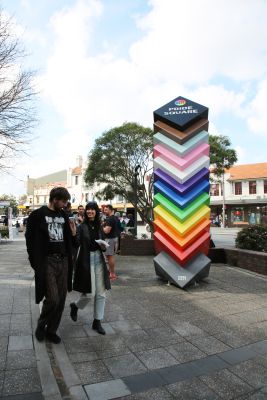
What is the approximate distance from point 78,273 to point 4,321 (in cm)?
125

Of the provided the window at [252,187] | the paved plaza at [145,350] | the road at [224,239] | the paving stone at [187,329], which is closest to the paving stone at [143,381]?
the paved plaza at [145,350]

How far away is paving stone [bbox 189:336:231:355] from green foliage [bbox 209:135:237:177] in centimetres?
1508

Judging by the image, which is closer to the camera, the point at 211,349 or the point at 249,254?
the point at 211,349

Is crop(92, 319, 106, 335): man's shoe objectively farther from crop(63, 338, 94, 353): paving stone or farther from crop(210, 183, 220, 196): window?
crop(210, 183, 220, 196): window

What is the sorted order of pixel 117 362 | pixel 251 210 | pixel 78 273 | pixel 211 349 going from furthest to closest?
pixel 251 210, pixel 78 273, pixel 211 349, pixel 117 362

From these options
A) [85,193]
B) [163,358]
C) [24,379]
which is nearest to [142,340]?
[163,358]

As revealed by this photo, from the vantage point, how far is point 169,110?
8.00 metres

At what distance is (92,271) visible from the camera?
476 cm

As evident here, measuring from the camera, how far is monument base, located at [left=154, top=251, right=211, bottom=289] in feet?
23.9

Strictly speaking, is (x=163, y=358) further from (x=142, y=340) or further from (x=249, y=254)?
(x=249, y=254)

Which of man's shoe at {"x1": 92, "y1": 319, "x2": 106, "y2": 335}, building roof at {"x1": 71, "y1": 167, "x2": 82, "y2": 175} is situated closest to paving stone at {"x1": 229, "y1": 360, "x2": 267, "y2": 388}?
man's shoe at {"x1": 92, "y1": 319, "x2": 106, "y2": 335}

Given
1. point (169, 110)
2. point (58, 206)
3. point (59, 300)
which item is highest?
point (169, 110)

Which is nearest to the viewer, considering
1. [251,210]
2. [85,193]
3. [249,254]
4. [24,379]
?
[24,379]

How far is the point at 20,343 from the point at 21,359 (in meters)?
0.46
